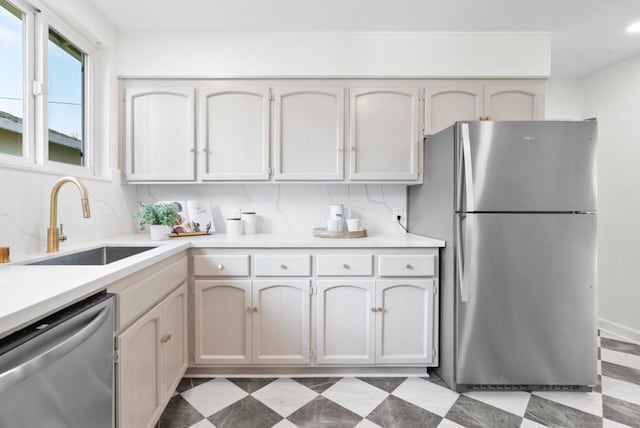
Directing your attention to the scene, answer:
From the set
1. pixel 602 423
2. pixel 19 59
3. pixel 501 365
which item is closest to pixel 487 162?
pixel 501 365

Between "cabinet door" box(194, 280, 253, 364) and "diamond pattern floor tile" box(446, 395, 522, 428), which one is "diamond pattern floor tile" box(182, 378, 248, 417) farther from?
"diamond pattern floor tile" box(446, 395, 522, 428)

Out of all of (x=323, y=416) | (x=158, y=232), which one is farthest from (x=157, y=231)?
(x=323, y=416)

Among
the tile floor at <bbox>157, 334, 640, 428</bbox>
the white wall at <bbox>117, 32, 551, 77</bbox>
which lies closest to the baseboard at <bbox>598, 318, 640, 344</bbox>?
the tile floor at <bbox>157, 334, 640, 428</bbox>

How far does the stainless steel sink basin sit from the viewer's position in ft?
4.80

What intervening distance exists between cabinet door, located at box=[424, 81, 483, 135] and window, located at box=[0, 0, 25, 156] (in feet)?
7.77

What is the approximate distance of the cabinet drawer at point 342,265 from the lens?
1.92 meters

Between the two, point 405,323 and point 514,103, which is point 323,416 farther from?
point 514,103

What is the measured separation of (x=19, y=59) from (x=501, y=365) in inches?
120

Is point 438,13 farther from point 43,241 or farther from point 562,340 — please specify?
point 43,241

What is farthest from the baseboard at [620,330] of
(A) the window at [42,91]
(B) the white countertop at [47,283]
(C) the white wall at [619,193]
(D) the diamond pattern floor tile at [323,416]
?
(A) the window at [42,91]

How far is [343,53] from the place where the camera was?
7.27 feet

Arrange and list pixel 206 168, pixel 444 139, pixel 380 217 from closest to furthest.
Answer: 1. pixel 444 139
2. pixel 206 168
3. pixel 380 217

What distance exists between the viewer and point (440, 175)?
1953 mm

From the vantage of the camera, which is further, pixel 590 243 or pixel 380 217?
pixel 380 217
